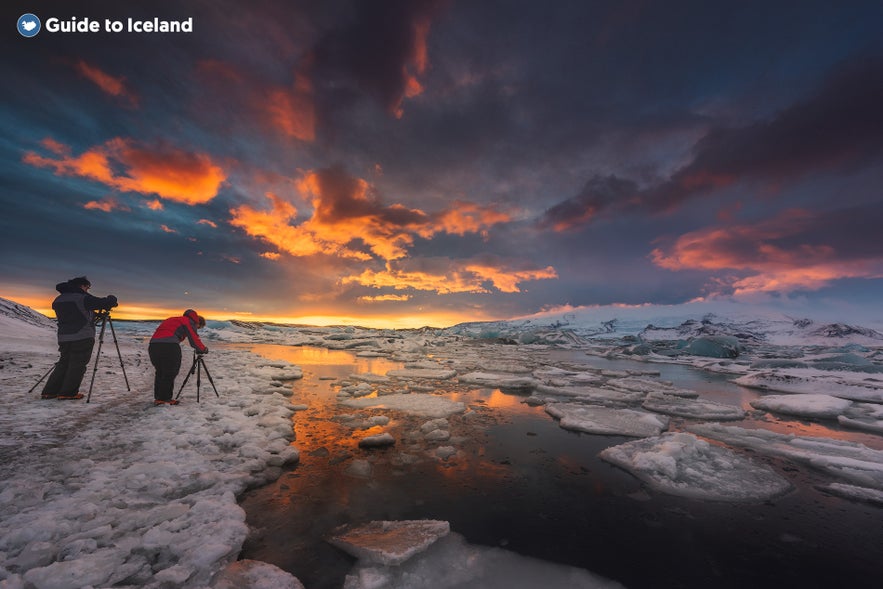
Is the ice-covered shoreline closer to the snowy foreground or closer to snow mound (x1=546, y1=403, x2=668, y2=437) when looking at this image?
the snowy foreground

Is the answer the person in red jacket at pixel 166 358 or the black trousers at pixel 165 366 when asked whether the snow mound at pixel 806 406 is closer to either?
the person in red jacket at pixel 166 358

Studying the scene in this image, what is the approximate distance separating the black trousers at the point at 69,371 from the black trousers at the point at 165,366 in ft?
3.57

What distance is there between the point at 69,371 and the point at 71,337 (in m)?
0.65

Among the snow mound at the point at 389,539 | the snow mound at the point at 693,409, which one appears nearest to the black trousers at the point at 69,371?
the snow mound at the point at 389,539

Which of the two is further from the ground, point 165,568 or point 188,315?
point 188,315

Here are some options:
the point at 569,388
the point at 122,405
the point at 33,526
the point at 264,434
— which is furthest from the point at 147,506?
the point at 569,388

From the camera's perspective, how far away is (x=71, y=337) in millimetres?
6176

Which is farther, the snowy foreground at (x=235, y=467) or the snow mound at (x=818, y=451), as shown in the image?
the snow mound at (x=818, y=451)

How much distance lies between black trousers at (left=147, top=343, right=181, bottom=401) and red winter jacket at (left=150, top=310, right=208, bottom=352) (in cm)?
17

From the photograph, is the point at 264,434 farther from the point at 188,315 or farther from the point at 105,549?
the point at 188,315

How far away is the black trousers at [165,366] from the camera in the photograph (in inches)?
252

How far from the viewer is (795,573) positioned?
2.73 meters

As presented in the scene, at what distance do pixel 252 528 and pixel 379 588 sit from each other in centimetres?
138

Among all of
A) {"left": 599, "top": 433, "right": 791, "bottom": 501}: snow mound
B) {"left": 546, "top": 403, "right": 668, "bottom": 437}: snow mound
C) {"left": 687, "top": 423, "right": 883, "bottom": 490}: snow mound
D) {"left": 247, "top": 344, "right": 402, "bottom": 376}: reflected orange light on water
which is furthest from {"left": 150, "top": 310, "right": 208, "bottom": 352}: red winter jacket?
{"left": 687, "top": 423, "right": 883, "bottom": 490}: snow mound
